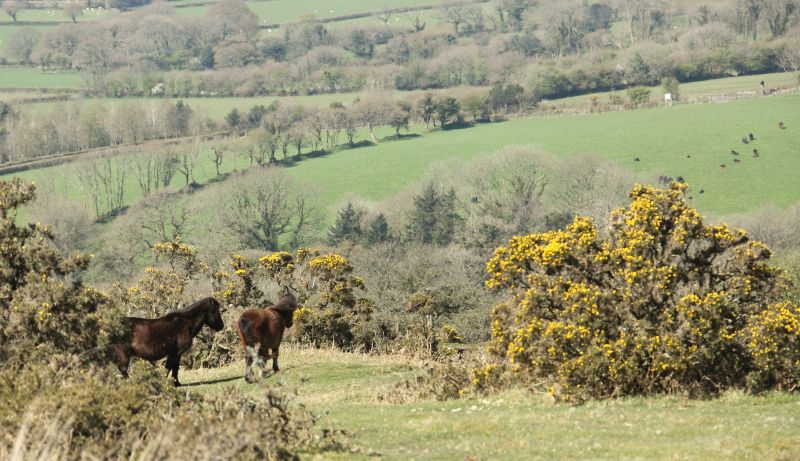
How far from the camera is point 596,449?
14.7 metres

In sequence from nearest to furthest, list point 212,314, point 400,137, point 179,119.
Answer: point 212,314
point 400,137
point 179,119

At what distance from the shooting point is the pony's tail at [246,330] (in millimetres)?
23797

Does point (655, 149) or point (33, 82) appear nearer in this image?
point (655, 149)

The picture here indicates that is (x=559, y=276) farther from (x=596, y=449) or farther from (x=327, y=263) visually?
(x=327, y=263)

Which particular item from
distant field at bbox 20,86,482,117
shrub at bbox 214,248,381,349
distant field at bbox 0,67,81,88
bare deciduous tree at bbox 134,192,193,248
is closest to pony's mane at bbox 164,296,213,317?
shrub at bbox 214,248,381,349

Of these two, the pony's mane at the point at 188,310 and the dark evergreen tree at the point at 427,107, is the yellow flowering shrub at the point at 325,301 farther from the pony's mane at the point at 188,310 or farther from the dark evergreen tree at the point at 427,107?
the dark evergreen tree at the point at 427,107

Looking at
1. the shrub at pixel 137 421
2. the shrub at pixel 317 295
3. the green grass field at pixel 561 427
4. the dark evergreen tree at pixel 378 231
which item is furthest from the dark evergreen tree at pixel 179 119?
the shrub at pixel 137 421

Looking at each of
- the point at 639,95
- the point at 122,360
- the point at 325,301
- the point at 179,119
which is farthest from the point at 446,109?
the point at 122,360

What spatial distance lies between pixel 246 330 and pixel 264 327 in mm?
605

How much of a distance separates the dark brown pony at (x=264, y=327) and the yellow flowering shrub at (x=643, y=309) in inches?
218

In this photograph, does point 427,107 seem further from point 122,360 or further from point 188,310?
point 122,360

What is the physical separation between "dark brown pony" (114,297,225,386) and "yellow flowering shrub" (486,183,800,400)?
6.69 meters

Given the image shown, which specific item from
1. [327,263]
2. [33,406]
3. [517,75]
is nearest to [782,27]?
[517,75]

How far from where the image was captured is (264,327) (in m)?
24.4
